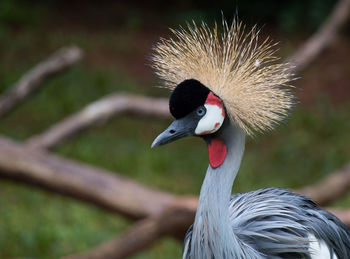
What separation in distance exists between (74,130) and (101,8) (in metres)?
4.04

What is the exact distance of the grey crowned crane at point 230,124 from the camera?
1.28m

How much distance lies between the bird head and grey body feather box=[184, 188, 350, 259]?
0.25 metres

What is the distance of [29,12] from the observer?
6.05m

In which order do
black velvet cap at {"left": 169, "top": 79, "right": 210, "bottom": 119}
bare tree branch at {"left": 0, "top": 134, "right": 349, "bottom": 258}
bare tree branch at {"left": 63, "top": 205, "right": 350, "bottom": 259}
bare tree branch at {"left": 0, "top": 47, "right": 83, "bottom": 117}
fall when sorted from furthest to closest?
bare tree branch at {"left": 0, "top": 47, "right": 83, "bottom": 117} → bare tree branch at {"left": 0, "top": 134, "right": 349, "bottom": 258} → bare tree branch at {"left": 63, "top": 205, "right": 350, "bottom": 259} → black velvet cap at {"left": 169, "top": 79, "right": 210, "bottom": 119}

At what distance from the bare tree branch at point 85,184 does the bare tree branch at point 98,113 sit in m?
0.28

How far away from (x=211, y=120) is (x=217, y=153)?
0.28ft

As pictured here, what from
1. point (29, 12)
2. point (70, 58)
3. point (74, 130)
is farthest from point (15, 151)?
point (29, 12)

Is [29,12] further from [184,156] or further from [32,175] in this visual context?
[32,175]

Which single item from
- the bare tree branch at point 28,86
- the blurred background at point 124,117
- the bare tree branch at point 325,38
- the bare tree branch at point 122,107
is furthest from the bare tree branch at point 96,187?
the bare tree branch at point 325,38

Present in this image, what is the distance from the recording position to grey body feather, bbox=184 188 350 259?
4.61ft

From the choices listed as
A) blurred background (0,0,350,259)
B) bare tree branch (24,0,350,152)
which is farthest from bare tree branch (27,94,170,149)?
blurred background (0,0,350,259)

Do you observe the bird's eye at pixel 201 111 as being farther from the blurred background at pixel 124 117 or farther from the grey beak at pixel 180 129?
the blurred background at pixel 124 117

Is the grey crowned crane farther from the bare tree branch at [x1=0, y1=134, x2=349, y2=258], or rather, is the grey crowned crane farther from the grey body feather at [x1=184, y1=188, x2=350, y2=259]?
the bare tree branch at [x1=0, y1=134, x2=349, y2=258]

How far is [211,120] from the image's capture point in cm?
127
